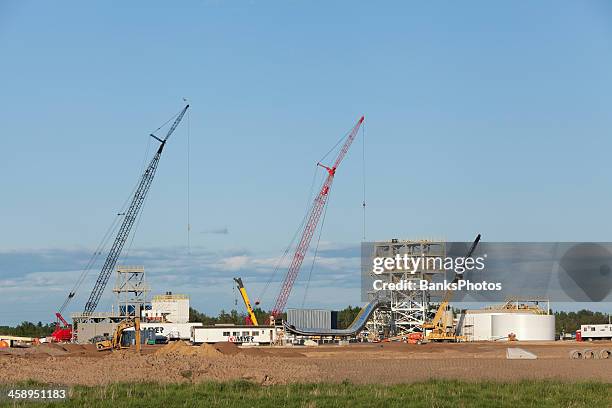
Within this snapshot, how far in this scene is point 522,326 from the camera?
162 metres

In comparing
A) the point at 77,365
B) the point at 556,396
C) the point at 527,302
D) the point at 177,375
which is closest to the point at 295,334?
the point at 527,302

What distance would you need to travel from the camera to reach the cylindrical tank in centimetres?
16188

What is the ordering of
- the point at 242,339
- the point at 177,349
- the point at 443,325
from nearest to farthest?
the point at 177,349
the point at 242,339
the point at 443,325

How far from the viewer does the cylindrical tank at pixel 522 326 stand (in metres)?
162

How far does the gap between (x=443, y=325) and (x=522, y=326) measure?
13.6 m

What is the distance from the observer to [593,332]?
17675 cm

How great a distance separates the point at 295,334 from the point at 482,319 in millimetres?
32209

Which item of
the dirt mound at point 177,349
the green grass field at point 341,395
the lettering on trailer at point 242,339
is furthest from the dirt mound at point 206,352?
the lettering on trailer at point 242,339

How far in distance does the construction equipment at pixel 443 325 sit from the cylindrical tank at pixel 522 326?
19.8 feet

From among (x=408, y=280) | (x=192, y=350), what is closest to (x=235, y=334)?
(x=408, y=280)

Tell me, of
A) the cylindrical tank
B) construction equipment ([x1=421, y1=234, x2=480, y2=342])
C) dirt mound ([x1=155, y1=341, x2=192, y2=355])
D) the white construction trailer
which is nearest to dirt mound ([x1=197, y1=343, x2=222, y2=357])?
dirt mound ([x1=155, y1=341, x2=192, y2=355])

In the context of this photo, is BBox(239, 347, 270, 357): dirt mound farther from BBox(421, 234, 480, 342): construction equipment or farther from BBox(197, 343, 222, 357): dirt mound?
BBox(421, 234, 480, 342): construction equipment

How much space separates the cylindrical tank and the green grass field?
361ft

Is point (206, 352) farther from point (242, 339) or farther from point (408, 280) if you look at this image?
point (408, 280)
